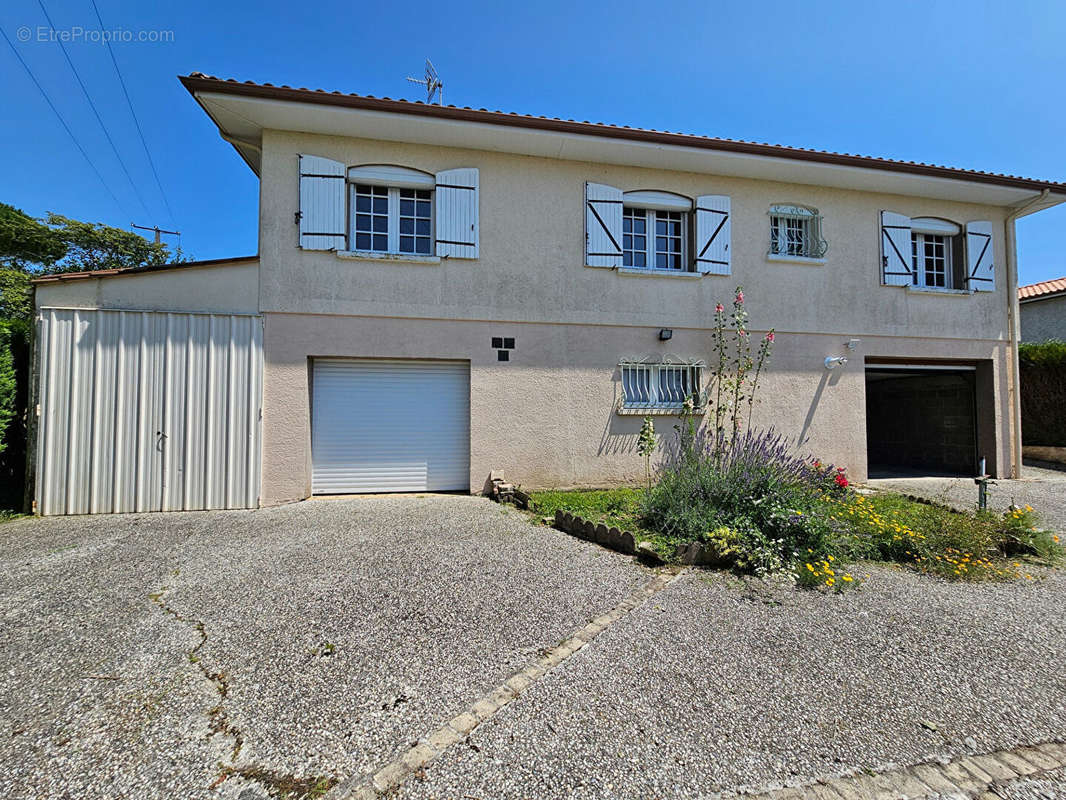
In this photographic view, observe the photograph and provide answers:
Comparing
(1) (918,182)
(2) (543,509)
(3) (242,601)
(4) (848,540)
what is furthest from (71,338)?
(1) (918,182)

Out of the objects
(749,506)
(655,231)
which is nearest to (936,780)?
(749,506)

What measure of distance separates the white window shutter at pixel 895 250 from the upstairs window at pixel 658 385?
4.07m

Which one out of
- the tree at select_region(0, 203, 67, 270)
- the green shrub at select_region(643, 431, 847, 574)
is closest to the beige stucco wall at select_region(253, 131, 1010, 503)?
the green shrub at select_region(643, 431, 847, 574)

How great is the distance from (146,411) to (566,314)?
582cm

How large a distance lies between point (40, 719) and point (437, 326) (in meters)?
5.65

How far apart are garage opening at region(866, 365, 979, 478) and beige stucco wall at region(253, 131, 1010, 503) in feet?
1.87

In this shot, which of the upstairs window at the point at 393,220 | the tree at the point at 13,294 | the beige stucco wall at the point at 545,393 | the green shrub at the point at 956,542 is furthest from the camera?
the tree at the point at 13,294

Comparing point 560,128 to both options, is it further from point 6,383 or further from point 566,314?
point 6,383

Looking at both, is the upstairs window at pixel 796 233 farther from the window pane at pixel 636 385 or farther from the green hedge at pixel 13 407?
the green hedge at pixel 13 407

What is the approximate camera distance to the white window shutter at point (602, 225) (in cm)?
764

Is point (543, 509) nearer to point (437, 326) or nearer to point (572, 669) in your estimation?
point (437, 326)

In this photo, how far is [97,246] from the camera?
73.2ft

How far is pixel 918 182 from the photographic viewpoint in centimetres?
825

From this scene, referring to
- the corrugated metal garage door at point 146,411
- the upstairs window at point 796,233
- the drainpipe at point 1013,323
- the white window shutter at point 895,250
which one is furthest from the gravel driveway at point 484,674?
the drainpipe at point 1013,323
